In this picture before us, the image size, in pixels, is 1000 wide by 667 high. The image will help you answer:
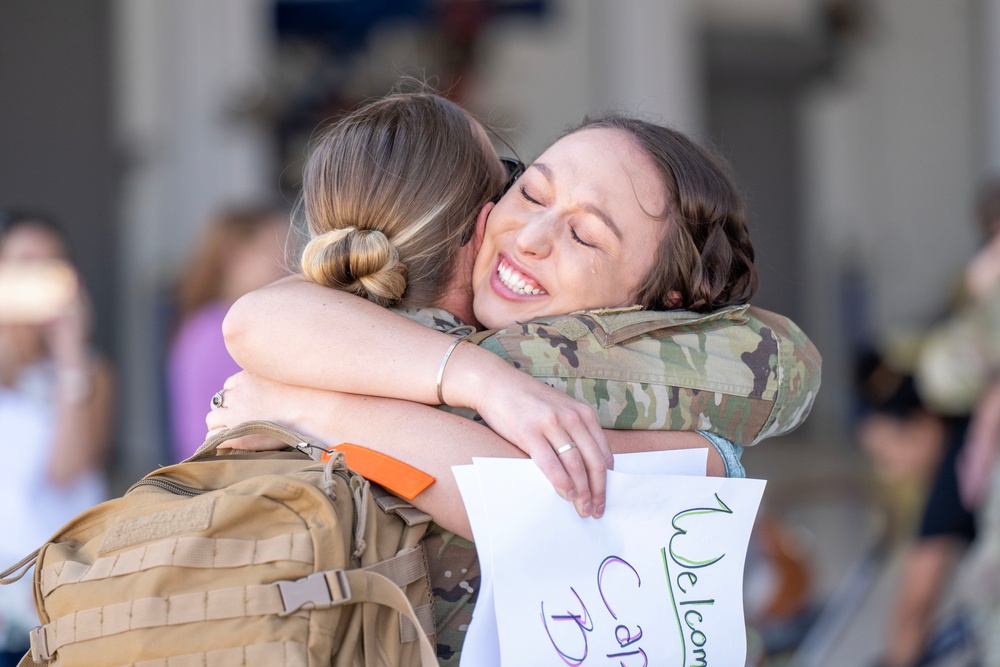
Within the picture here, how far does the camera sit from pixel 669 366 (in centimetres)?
116

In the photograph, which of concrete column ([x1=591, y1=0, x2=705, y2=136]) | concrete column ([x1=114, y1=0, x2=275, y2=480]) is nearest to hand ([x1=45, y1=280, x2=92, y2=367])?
concrete column ([x1=114, y1=0, x2=275, y2=480])

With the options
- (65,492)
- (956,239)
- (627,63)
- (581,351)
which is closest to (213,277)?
(65,492)

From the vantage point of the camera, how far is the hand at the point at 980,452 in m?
3.48

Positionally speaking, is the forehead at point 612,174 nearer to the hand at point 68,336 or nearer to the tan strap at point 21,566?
the tan strap at point 21,566

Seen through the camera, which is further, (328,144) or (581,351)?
(328,144)

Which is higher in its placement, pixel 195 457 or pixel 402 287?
pixel 402 287

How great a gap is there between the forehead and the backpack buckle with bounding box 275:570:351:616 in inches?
21.1

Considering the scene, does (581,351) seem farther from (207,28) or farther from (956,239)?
(956,239)

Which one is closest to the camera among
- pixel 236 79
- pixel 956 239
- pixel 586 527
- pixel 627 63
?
pixel 586 527

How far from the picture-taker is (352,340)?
44.9 inches

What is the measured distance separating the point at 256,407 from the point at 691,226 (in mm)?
552

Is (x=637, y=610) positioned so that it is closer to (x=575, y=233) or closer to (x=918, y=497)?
(x=575, y=233)

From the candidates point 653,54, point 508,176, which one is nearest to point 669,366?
point 508,176

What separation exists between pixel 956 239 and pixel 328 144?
9.25m
